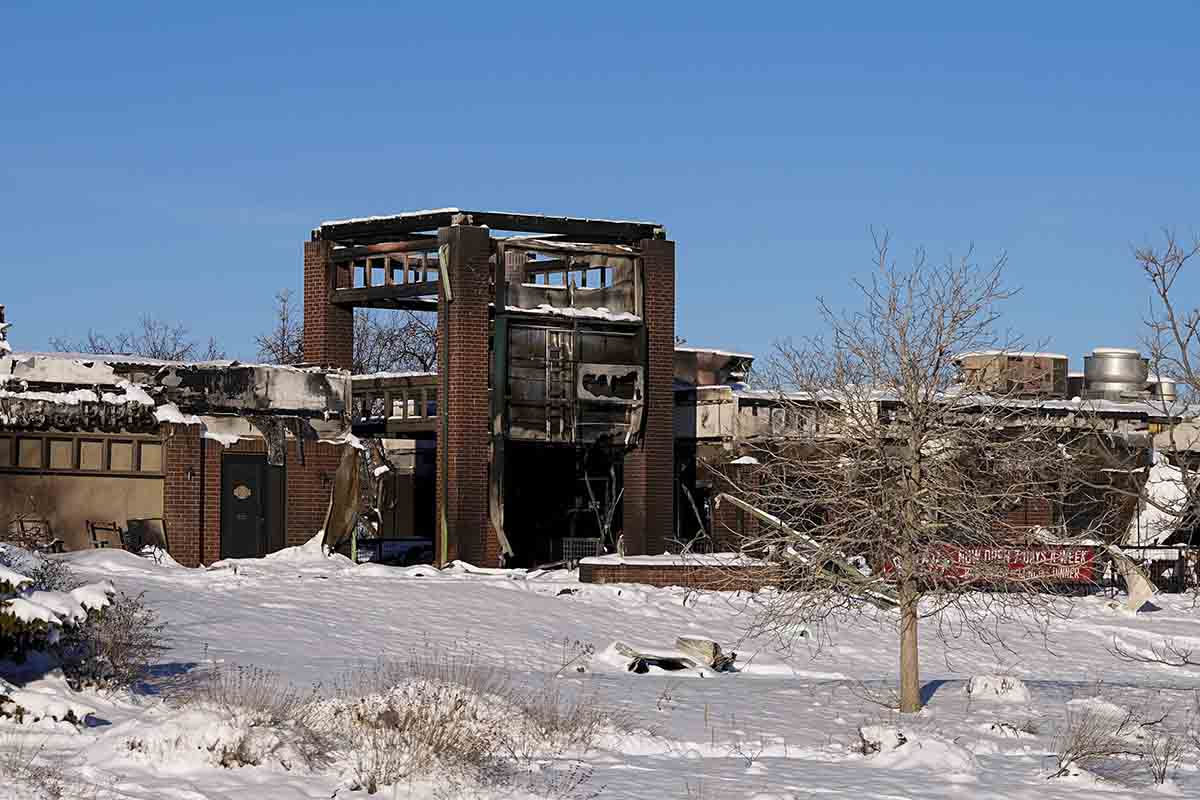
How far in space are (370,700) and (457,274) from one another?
21.5 meters

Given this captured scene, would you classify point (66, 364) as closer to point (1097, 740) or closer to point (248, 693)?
point (248, 693)

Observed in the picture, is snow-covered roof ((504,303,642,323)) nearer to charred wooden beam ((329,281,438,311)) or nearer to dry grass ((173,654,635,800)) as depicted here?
charred wooden beam ((329,281,438,311))

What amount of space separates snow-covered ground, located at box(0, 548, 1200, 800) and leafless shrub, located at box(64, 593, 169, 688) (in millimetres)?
415

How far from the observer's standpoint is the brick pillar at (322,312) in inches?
1631

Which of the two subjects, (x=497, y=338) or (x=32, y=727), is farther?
(x=497, y=338)

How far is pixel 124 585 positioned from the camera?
89.1 ft

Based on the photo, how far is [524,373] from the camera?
3825 cm

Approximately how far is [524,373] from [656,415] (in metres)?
3.49

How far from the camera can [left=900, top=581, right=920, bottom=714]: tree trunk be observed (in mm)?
20125

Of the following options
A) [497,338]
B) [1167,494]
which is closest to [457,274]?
[497,338]

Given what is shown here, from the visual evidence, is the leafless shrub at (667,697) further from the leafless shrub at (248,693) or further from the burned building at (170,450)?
the burned building at (170,450)

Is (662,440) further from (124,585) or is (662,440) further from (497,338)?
Answer: (124,585)

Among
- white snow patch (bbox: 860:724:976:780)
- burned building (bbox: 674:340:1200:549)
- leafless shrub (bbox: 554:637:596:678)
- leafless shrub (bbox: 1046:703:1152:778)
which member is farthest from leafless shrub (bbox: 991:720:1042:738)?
burned building (bbox: 674:340:1200:549)

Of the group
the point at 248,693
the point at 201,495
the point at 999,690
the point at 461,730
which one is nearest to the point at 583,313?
the point at 201,495
